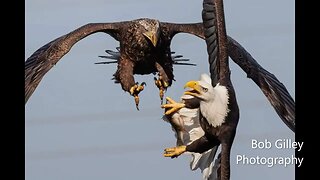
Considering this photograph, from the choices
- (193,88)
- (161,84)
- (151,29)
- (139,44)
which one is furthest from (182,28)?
(193,88)

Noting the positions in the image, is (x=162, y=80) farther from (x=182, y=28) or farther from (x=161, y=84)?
(x=182, y=28)

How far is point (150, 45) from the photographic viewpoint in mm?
9539

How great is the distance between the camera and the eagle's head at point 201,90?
6527 mm

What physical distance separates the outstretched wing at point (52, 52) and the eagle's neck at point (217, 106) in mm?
2116

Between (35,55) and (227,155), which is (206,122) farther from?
(35,55)

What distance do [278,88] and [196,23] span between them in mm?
1258

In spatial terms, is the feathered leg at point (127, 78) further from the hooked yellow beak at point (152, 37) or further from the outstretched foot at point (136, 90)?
the hooked yellow beak at point (152, 37)

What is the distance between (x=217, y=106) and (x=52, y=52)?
110 inches

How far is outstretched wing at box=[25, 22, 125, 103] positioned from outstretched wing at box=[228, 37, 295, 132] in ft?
3.43

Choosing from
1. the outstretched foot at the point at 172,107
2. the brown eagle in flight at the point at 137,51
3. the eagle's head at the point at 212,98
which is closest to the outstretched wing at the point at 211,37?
the eagle's head at the point at 212,98

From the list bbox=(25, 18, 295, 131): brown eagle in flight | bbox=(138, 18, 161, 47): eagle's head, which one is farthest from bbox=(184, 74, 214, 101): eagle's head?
bbox=(138, 18, 161, 47): eagle's head

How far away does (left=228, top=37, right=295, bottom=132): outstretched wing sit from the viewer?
793 centimetres
